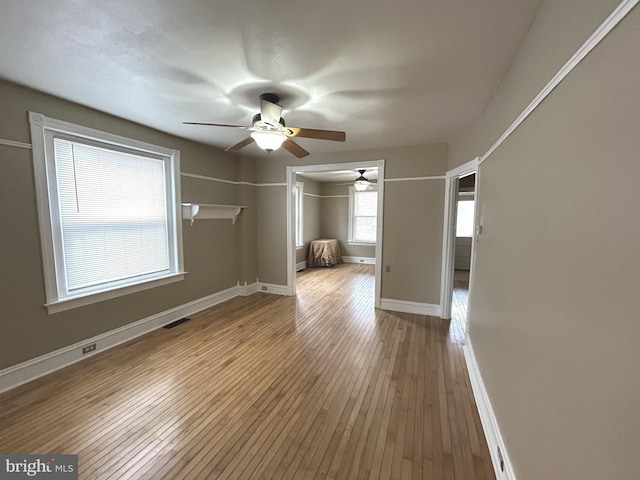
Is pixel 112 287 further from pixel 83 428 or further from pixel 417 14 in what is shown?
pixel 417 14

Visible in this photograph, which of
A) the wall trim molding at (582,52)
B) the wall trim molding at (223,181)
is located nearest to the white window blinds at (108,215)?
the wall trim molding at (223,181)

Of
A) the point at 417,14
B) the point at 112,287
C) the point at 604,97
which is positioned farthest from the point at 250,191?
the point at 604,97

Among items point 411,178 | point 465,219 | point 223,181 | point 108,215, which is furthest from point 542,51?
point 465,219

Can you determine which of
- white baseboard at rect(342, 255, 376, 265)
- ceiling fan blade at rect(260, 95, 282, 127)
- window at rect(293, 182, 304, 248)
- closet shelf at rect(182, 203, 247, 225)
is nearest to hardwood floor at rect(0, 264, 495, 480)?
closet shelf at rect(182, 203, 247, 225)

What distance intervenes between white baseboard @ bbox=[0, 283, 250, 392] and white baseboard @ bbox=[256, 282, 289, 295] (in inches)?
35.1

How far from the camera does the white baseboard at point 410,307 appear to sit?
3980mm

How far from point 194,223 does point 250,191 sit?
129cm

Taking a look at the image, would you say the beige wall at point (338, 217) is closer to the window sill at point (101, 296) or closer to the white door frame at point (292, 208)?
the white door frame at point (292, 208)

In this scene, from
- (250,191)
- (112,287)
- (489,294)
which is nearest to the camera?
(489,294)

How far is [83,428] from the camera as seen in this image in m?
1.87

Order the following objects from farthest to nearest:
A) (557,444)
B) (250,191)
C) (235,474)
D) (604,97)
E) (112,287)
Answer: (250,191) → (112,287) → (235,474) → (557,444) → (604,97)

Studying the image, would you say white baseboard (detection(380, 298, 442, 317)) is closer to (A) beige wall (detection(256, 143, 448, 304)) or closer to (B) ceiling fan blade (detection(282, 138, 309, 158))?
(A) beige wall (detection(256, 143, 448, 304))

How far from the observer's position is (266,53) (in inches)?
68.8

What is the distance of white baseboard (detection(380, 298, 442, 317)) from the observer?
3.98m
